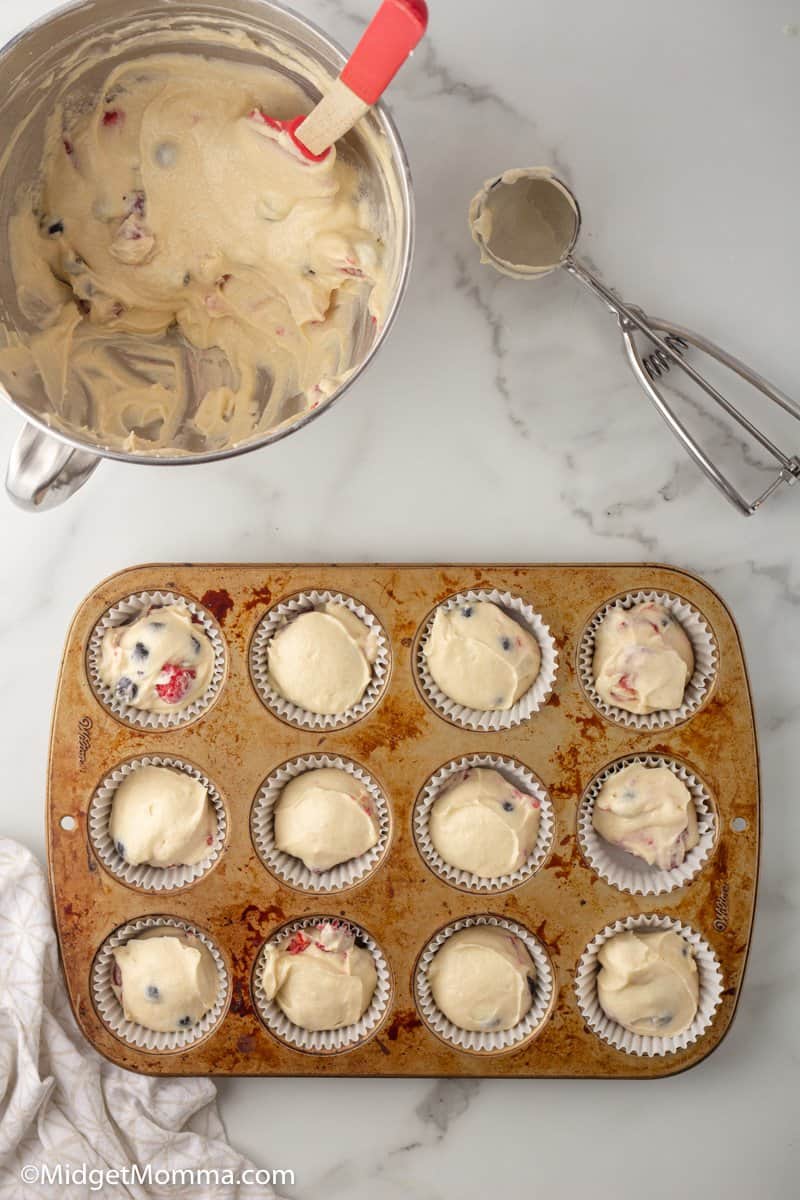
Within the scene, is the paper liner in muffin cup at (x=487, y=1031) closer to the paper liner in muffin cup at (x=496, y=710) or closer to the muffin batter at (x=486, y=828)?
the muffin batter at (x=486, y=828)

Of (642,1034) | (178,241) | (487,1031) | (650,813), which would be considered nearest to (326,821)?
(487,1031)

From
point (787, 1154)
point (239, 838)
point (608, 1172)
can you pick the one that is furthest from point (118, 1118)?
point (787, 1154)

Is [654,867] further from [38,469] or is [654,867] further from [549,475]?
[38,469]

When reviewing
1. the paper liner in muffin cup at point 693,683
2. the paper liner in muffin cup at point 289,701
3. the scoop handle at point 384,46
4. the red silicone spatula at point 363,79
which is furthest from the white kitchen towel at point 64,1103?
the scoop handle at point 384,46

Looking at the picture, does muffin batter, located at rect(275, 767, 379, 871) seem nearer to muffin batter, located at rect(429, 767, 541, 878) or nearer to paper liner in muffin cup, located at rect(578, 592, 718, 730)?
muffin batter, located at rect(429, 767, 541, 878)

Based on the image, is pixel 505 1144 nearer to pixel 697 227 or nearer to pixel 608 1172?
pixel 608 1172
